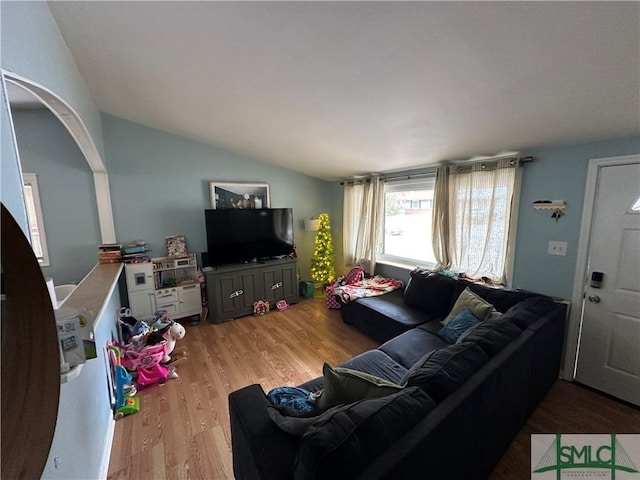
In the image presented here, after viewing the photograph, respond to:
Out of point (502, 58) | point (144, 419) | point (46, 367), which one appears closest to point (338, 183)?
point (502, 58)

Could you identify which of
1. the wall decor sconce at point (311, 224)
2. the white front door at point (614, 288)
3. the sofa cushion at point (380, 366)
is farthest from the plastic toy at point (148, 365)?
the white front door at point (614, 288)

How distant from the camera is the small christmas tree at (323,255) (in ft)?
15.4

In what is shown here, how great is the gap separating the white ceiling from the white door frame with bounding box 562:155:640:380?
Result: 228 mm

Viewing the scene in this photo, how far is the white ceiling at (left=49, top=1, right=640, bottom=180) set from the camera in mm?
1220

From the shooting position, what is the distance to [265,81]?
1986 mm

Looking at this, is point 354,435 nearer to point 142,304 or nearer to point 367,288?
point 367,288

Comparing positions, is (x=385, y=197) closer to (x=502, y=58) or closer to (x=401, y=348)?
(x=401, y=348)

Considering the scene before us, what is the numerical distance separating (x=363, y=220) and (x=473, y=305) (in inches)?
88.4

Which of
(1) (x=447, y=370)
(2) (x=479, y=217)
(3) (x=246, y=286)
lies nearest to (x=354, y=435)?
(1) (x=447, y=370)

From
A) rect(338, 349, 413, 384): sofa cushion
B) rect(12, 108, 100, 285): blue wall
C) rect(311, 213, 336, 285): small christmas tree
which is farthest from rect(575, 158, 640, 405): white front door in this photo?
rect(12, 108, 100, 285): blue wall

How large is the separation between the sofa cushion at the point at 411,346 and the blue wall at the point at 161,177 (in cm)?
313

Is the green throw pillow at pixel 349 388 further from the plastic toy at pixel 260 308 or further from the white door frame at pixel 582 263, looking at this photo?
the plastic toy at pixel 260 308

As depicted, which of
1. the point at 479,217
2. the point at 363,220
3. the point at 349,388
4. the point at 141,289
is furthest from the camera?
the point at 363,220

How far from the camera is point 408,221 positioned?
398 centimetres
